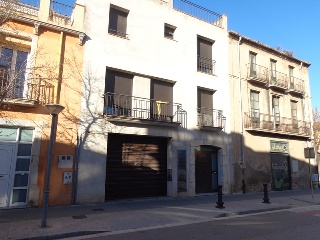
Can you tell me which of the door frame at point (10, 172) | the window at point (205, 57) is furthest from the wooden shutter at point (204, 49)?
the door frame at point (10, 172)

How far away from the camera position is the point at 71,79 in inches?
427

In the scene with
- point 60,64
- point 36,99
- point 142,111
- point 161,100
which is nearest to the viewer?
point 36,99

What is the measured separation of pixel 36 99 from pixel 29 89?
54cm

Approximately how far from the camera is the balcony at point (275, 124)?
52.5 ft

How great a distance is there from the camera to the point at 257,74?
57.0ft

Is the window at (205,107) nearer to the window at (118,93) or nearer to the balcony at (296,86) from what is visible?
the window at (118,93)

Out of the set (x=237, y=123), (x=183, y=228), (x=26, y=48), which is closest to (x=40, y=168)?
(x=26, y=48)

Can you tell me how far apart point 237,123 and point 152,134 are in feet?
19.7

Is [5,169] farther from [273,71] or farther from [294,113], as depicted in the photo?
[294,113]

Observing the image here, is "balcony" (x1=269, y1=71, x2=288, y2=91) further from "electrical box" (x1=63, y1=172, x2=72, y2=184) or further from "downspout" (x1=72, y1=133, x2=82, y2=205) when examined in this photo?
"electrical box" (x1=63, y1=172, x2=72, y2=184)

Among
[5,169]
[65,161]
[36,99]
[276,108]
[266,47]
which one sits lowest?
[5,169]

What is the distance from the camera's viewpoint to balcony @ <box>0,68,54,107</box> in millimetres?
9508

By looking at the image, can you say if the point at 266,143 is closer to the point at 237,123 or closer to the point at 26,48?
the point at 237,123

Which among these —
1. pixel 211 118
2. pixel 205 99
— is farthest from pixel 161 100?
pixel 211 118
